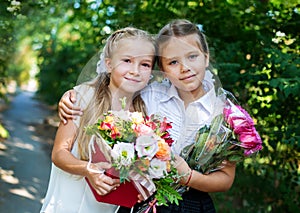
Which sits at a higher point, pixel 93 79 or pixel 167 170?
pixel 93 79

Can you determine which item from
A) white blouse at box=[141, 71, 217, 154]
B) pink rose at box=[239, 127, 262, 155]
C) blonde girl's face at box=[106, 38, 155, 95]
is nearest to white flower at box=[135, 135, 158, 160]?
white blouse at box=[141, 71, 217, 154]

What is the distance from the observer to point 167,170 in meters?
2.08

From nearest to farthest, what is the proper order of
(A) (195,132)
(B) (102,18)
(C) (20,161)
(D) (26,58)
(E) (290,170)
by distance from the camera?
(A) (195,132), (E) (290,170), (B) (102,18), (C) (20,161), (D) (26,58)

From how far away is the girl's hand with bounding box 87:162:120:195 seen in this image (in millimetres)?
2094

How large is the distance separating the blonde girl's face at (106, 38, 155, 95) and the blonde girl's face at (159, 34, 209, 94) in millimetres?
79

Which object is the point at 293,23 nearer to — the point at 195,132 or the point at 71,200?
the point at 195,132

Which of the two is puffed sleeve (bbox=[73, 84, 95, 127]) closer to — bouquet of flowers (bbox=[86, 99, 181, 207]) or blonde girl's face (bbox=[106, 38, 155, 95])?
blonde girl's face (bbox=[106, 38, 155, 95])

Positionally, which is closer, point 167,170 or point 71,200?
point 167,170

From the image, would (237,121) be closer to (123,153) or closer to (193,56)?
(193,56)

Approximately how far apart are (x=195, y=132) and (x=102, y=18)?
2.66m

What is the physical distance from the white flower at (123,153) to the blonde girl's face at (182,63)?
51 centimetres

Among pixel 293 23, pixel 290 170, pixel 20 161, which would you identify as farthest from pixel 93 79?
pixel 20 161

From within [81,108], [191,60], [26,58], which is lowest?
[26,58]

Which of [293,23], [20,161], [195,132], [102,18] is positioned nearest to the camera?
[195,132]
